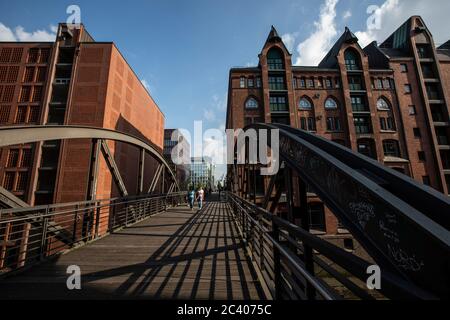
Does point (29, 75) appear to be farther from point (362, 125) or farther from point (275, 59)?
point (362, 125)

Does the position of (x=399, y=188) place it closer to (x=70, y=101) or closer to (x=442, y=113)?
(x=70, y=101)

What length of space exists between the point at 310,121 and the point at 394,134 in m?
10.2

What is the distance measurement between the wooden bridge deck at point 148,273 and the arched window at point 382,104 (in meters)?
28.9

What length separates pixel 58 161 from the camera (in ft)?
59.5

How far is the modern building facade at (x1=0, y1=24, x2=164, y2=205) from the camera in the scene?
18000 mm

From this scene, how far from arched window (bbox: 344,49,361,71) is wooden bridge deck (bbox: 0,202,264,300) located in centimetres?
2968

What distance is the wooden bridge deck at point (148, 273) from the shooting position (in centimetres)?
279

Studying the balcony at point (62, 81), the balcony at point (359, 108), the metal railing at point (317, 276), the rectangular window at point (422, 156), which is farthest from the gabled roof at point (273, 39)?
the metal railing at point (317, 276)

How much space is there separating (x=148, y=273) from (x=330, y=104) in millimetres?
26872

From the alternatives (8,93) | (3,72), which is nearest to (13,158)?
(8,93)

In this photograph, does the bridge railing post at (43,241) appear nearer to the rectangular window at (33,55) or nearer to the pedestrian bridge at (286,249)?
the pedestrian bridge at (286,249)

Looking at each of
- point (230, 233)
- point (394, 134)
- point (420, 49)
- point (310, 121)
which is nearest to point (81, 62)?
point (230, 233)

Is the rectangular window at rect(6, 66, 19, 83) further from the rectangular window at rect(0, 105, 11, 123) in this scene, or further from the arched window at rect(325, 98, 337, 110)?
the arched window at rect(325, 98, 337, 110)

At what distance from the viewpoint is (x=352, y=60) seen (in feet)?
85.0
